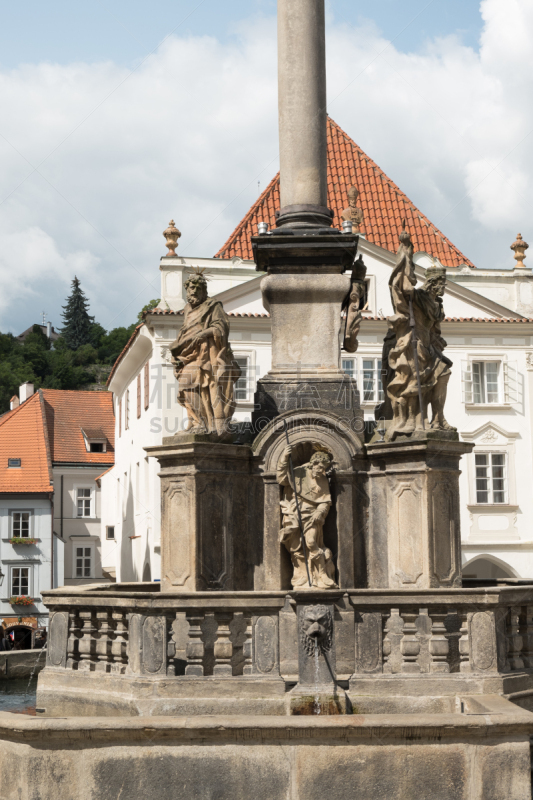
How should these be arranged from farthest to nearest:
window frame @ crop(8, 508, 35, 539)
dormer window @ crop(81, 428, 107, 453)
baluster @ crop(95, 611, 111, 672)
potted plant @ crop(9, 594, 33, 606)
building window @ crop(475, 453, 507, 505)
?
dormer window @ crop(81, 428, 107, 453), window frame @ crop(8, 508, 35, 539), potted plant @ crop(9, 594, 33, 606), building window @ crop(475, 453, 507, 505), baluster @ crop(95, 611, 111, 672)

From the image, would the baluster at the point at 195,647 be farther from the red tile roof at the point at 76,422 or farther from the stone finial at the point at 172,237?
the red tile roof at the point at 76,422

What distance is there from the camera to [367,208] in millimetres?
39844

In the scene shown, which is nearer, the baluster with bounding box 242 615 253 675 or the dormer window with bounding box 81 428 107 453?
the baluster with bounding box 242 615 253 675

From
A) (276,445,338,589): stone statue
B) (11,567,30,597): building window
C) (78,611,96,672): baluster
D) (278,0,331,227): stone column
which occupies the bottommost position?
(11,567,30,597): building window

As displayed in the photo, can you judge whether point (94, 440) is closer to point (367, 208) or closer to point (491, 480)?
point (367, 208)

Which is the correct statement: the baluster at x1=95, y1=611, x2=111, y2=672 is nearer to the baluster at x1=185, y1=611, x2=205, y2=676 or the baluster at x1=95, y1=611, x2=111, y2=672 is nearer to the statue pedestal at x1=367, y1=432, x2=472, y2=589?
the baluster at x1=185, y1=611, x2=205, y2=676

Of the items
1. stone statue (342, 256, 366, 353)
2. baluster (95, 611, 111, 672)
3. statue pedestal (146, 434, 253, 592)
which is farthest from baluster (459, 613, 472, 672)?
stone statue (342, 256, 366, 353)

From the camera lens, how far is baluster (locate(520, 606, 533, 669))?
9.09 meters

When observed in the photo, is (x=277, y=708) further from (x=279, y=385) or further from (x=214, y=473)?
(x=279, y=385)

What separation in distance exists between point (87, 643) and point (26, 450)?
42446mm

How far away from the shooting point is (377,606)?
8.62 m

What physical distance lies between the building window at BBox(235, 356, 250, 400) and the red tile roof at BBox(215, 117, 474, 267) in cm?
400

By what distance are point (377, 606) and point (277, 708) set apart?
114 cm

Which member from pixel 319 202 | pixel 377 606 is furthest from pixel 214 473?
pixel 319 202
